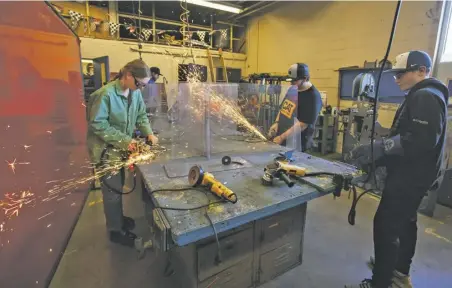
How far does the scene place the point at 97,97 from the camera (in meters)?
1.76

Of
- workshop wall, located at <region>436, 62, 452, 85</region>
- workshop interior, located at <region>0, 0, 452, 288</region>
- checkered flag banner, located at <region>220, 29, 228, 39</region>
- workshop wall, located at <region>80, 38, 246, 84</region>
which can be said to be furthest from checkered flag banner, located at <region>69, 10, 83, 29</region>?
workshop wall, located at <region>436, 62, 452, 85</region>

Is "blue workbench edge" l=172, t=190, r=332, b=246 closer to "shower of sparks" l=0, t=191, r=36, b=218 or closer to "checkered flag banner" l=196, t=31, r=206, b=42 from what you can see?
"shower of sparks" l=0, t=191, r=36, b=218

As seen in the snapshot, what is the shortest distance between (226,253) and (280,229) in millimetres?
416

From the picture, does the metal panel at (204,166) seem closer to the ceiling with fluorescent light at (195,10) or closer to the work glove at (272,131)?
the work glove at (272,131)

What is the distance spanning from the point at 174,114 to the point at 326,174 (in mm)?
1692

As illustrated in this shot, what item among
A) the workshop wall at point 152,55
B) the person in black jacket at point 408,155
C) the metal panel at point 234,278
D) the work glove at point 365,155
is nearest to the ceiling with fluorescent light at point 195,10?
the workshop wall at point 152,55

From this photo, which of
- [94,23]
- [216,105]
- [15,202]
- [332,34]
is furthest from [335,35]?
[15,202]

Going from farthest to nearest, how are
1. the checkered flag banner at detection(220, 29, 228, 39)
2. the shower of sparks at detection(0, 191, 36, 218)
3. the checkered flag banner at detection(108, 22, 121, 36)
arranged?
the checkered flag banner at detection(220, 29, 228, 39) → the checkered flag banner at detection(108, 22, 121, 36) → the shower of sparks at detection(0, 191, 36, 218)

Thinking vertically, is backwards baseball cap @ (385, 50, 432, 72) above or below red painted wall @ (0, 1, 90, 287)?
above

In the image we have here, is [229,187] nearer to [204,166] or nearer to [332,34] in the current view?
[204,166]

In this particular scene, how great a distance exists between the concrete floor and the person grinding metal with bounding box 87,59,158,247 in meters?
0.24

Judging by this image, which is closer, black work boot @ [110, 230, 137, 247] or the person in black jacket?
the person in black jacket

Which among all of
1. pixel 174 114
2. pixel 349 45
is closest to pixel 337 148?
pixel 349 45

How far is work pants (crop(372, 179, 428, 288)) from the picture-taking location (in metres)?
1.39
